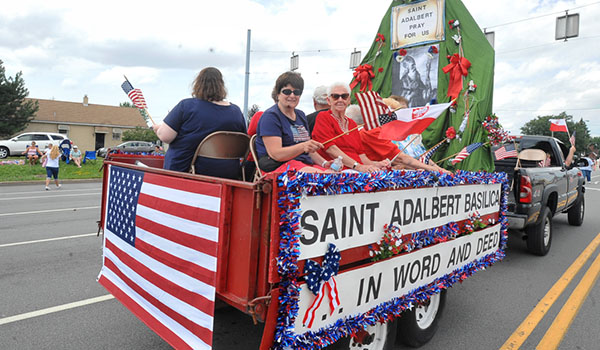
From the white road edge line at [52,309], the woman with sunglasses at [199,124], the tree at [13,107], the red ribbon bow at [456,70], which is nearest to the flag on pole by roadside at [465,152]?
the red ribbon bow at [456,70]

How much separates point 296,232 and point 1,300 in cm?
359

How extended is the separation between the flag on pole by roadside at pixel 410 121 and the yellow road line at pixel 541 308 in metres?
1.93

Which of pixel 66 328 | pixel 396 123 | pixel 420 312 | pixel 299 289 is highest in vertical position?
pixel 396 123

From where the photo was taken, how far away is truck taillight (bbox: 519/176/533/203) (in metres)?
5.41

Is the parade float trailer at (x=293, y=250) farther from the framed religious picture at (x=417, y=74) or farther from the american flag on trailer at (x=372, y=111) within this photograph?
the framed religious picture at (x=417, y=74)

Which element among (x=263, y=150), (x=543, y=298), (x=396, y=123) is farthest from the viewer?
(x=543, y=298)

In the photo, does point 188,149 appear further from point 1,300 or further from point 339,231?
point 1,300

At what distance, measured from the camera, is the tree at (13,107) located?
1251 inches

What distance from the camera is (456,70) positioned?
5.52 meters

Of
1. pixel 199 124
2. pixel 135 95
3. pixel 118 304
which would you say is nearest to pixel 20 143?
pixel 135 95

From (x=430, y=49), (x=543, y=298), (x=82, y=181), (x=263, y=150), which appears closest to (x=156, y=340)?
(x=263, y=150)

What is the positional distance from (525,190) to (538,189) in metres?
0.42

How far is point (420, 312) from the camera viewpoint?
124 inches

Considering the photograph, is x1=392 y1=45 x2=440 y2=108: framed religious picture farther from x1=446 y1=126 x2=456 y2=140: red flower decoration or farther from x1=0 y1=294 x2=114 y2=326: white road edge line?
x1=0 y1=294 x2=114 y2=326: white road edge line
